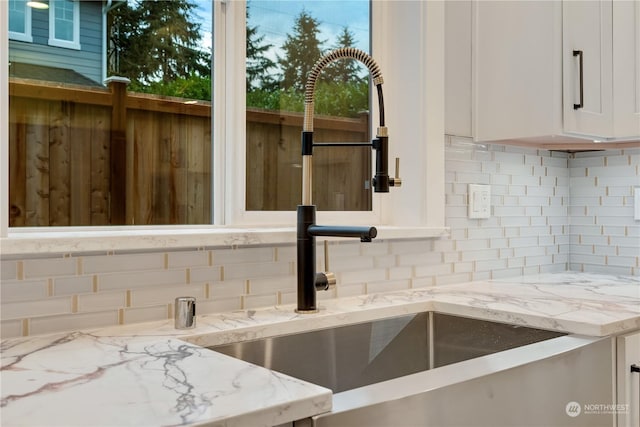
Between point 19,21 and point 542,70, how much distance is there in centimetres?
156

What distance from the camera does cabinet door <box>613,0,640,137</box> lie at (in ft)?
6.98

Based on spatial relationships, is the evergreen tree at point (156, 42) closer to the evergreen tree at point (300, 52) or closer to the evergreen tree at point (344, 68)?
the evergreen tree at point (300, 52)

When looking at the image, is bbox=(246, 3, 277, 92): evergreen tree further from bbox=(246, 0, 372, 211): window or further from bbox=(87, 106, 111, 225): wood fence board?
bbox=(87, 106, 111, 225): wood fence board

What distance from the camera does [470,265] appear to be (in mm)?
2182

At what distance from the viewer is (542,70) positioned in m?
2.01

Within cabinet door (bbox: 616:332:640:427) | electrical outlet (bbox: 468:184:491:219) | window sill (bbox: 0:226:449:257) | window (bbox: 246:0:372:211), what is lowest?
cabinet door (bbox: 616:332:640:427)

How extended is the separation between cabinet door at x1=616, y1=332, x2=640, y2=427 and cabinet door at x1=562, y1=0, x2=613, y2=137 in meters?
0.80

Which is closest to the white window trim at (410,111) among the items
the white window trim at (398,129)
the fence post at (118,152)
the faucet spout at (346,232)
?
the white window trim at (398,129)

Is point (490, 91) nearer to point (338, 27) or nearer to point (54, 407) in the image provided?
point (338, 27)

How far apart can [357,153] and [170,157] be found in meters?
0.66

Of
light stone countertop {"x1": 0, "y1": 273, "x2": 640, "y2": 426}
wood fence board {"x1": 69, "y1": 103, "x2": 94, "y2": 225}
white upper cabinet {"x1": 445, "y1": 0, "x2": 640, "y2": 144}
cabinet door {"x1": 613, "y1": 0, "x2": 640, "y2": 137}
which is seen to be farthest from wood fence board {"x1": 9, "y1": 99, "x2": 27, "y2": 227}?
cabinet door {"x1": 613, "y1": 0, "x2": 640, "y2": 137}

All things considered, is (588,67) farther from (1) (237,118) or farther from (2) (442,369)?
(2) (442,369)

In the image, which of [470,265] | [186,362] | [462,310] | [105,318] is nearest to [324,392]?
[186,362]

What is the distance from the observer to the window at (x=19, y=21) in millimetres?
1479
